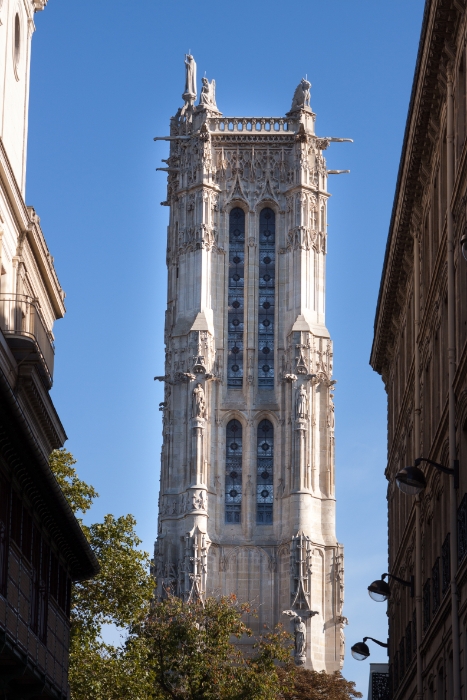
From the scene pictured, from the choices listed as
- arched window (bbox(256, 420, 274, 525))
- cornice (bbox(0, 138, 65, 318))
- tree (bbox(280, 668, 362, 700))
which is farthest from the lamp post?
arched window (bbox(256, 420, 274, 525))

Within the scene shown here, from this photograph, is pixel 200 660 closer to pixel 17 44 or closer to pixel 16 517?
pixel 17 44

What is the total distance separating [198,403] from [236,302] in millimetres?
7366

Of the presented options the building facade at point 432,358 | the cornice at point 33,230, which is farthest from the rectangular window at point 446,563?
the cornice at point 33,230

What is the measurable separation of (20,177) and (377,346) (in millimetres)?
12570

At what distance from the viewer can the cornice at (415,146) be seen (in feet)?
107

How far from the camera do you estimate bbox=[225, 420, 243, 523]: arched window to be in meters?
101

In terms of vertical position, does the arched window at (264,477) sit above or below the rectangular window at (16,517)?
above

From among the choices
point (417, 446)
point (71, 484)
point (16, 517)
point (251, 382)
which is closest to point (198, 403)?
point (251, 382)

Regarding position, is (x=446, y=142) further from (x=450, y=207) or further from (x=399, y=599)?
(x=399, y=599)

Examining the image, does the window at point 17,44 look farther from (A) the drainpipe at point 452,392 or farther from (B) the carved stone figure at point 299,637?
(B) the carved stone figure at point 299,637

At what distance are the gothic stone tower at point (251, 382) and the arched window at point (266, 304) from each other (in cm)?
8

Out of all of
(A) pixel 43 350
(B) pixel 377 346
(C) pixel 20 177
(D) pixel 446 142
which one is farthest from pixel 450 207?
(B) pixel 377 346

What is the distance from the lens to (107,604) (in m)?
51.0

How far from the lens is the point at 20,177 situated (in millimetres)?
42844
